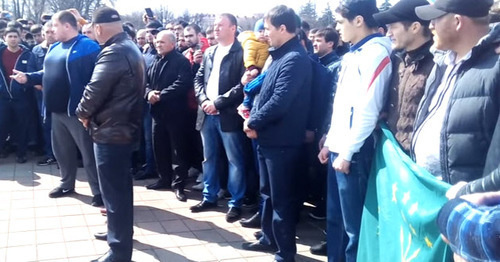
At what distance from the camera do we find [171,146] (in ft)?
19.9

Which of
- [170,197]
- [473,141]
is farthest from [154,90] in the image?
[473,141]

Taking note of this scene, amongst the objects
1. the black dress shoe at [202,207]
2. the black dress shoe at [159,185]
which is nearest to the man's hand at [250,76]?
A: the black dress shoe at [202,207]

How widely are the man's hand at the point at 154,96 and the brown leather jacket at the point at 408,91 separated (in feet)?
10.7

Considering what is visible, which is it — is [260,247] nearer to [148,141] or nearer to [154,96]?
[154,96]

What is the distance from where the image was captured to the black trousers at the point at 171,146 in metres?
5.83

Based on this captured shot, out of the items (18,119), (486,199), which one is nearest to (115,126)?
(486,199)

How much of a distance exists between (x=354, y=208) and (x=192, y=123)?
3.38 m

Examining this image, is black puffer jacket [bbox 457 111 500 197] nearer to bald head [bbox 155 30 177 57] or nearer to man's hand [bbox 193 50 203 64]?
bald head [bbox 155 30 177 57]

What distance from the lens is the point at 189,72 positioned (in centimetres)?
580

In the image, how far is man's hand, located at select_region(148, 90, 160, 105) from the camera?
223 inches

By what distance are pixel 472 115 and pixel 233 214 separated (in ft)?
10.7

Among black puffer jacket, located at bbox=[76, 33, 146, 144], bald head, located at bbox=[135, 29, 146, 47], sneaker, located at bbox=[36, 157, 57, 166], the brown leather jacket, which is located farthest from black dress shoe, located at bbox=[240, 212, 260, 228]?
bald head, located at bbox=[135, 29, 146, 47]

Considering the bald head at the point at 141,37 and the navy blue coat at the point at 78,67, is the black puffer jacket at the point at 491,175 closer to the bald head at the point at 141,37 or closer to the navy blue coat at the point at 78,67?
the navy blue coat at the point at 78,67

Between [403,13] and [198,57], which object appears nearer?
[403,13]
